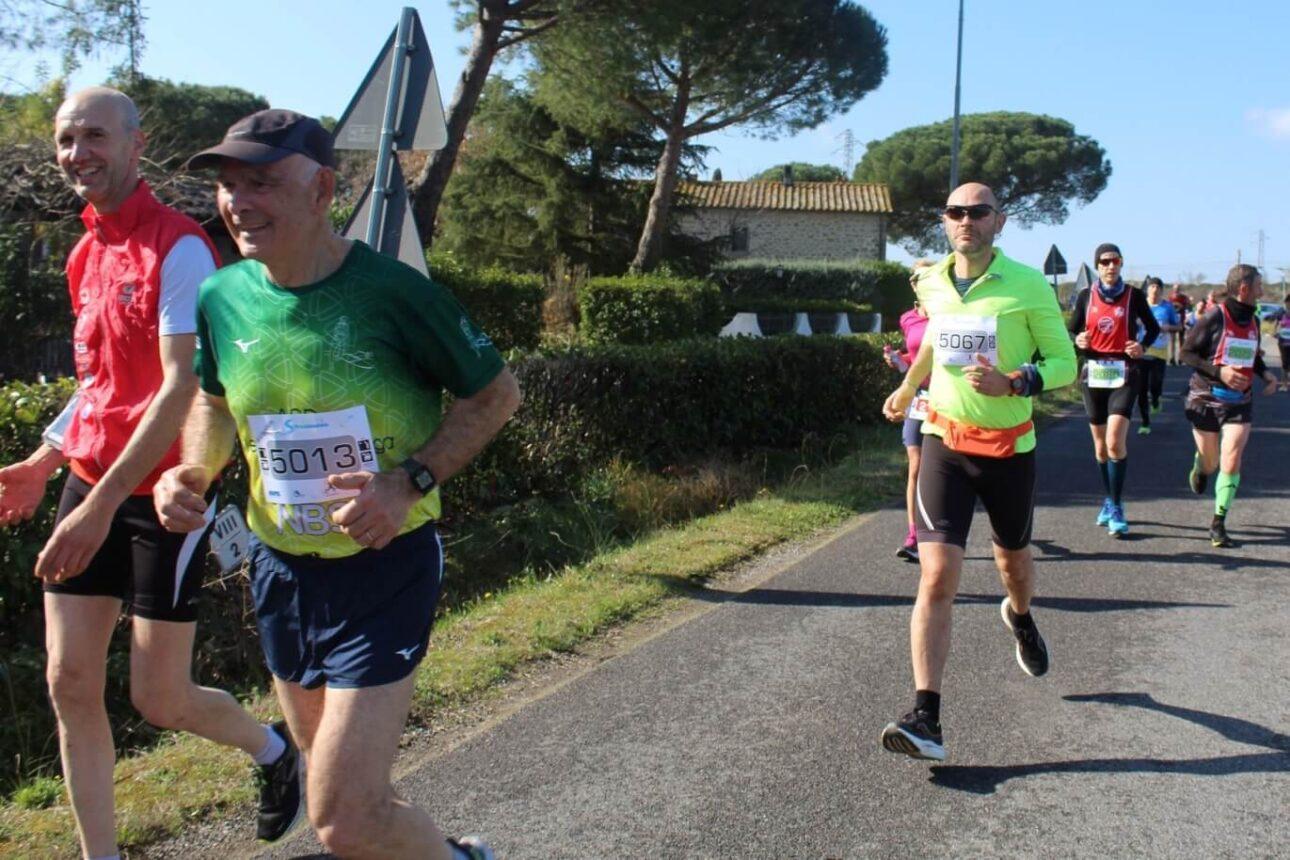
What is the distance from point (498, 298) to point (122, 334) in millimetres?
16067

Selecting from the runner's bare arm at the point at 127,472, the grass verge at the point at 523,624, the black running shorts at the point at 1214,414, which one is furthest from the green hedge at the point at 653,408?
the runner's bare arm at the point at 127,472

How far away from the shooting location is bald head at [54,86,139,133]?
3367mm

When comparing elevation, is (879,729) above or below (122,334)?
below

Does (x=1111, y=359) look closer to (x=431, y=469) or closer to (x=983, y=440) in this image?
(x=983, y=440)

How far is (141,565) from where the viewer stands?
3.39m

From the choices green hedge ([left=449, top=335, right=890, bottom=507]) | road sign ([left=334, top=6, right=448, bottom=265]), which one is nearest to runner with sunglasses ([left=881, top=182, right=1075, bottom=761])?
road sign ([left=334, top=6, right=448, bottom=265])

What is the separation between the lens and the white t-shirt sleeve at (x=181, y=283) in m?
3.27

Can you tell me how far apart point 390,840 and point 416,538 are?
26.4 inches

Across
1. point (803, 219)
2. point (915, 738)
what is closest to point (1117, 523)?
point (915, 738)

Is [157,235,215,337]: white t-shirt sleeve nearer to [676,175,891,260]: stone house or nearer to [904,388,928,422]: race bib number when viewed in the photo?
[904,388,928,422]: race bib number

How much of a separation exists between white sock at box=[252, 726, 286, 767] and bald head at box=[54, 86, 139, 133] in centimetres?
183

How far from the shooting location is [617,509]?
977 cm

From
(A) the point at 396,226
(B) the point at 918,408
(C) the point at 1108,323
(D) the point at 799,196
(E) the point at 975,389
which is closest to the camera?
(E) the point at 975,389

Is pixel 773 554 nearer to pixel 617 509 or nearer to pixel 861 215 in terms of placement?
pixel 617 509
